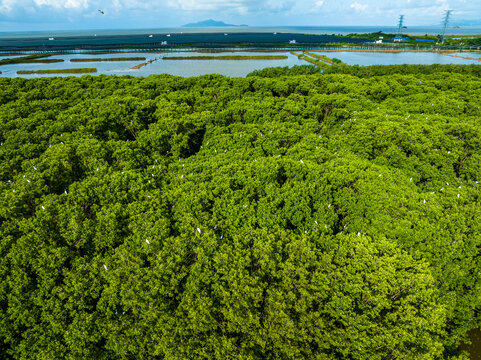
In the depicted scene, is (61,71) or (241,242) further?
(61,71)

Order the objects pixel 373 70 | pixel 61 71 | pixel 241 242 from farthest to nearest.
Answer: pixel 61 71 < pixel 373 70 < pixel 241 242

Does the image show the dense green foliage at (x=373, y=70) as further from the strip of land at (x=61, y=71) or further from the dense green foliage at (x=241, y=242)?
the strip of land at (x=61, y=71)

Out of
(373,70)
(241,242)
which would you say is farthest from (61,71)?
(373,70)

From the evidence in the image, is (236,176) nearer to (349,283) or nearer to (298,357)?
(349,283)

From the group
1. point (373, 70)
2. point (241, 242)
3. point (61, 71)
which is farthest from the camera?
point (61, 71)

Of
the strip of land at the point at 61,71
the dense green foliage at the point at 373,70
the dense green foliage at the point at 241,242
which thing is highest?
the strip of land at the point at 61,71

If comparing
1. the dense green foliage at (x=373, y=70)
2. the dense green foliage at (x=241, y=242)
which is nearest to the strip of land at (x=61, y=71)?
the dense green foliage at (x=373, y=70)

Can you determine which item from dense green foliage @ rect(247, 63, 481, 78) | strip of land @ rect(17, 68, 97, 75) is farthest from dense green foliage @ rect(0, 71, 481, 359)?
strip of land @ rect(17, 68, 97, 75)

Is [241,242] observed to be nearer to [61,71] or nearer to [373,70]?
[373,70]
